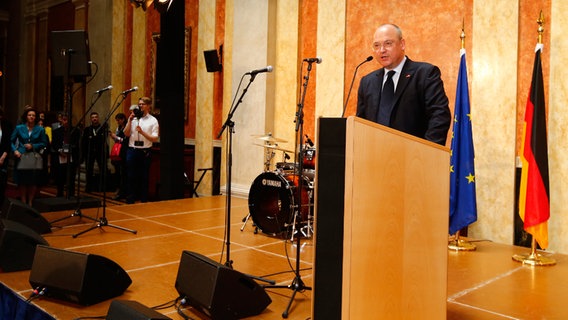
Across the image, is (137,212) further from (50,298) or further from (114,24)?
(114,24)

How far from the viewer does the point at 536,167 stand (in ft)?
14.6

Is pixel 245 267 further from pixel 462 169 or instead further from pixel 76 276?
pixel 462 169

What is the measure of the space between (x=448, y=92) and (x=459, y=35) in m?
0.62

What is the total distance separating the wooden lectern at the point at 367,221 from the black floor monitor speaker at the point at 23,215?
3.80m

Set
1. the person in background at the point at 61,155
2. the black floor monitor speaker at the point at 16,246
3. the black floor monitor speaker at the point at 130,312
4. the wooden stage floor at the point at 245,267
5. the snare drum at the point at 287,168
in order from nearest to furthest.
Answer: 1. the black floor monitor speaker at the point at 130,312
2. the wooden stage floor at the point at 245,267
3. the black floor monitor speaker at the point at 16,246
4. the snare drum at the point at 287,168
5. the person in background at the point at 61,155

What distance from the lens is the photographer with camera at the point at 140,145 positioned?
7543 millimetres

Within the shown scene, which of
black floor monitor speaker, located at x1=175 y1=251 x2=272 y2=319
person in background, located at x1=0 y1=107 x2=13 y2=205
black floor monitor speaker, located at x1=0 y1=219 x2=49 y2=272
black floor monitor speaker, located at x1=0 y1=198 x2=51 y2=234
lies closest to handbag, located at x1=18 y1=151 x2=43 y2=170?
person in background, located at x1=0 y1=107 x2=13 y2=205

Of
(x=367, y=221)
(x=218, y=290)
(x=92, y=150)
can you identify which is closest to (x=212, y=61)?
(x=92, y=150)

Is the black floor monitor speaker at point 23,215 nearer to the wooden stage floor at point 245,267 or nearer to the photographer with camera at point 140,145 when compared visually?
the wooden stage floor at point 245,267

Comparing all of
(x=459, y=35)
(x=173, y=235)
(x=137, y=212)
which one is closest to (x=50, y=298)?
(x=173, y=235)

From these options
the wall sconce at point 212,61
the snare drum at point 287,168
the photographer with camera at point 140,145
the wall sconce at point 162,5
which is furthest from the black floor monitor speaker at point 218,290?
the wall sconce at point 212,61

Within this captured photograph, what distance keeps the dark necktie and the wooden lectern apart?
1571 mm

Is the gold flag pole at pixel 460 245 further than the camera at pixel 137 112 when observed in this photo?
No

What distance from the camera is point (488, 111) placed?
5.41 metres
